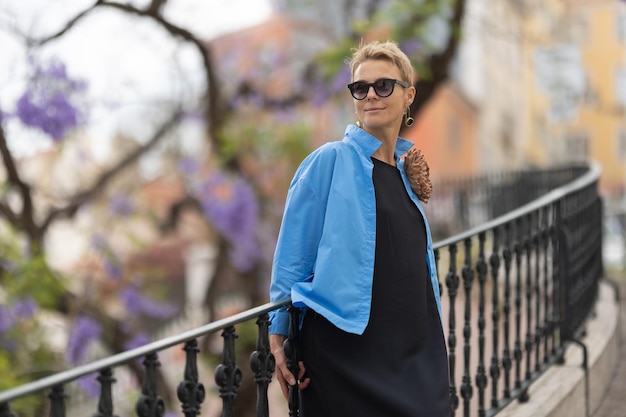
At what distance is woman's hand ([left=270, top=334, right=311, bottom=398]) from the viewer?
2.81 metres

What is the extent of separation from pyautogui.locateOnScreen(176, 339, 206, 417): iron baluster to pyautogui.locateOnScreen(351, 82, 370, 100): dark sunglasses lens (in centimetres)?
94

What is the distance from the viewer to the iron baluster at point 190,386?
2.49m

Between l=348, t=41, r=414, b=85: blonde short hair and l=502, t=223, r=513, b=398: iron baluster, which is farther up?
l=348, t=41, r=414, b=85: blonde short hair

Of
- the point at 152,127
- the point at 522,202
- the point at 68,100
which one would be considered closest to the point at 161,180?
the point at 152,127

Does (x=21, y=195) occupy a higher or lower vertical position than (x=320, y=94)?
lower

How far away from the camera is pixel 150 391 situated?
2320 mm

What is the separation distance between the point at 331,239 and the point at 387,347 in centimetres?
39

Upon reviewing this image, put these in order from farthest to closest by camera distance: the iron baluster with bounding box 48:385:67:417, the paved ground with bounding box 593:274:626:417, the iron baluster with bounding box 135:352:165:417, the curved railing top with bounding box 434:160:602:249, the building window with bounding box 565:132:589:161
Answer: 1. the building window with bounding box 565:132:589:161
2. the paved ground with bounding box 593:274:626:417
3. the curved railing top with bounding box 434:160:602:249
4. the iron baluster with bounding box 135:352:165:417
5. the iron baluster with bounding box 48:385:67:417

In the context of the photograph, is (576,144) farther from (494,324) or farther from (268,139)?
(494,324)

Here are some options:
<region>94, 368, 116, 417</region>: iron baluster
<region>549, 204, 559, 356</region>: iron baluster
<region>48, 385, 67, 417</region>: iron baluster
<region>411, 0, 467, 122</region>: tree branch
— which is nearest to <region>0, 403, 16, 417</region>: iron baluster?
<region>48, 385, 67, 417</region>: iron baluster

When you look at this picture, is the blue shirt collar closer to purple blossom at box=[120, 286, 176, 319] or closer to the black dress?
the black dress

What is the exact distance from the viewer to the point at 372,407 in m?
2.74

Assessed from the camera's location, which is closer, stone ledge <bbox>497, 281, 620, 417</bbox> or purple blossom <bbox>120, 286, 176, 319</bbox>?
stone ledge <bbox>497, 281, 620, 417</bbox>

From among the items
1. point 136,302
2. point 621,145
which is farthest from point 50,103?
point 621,145
